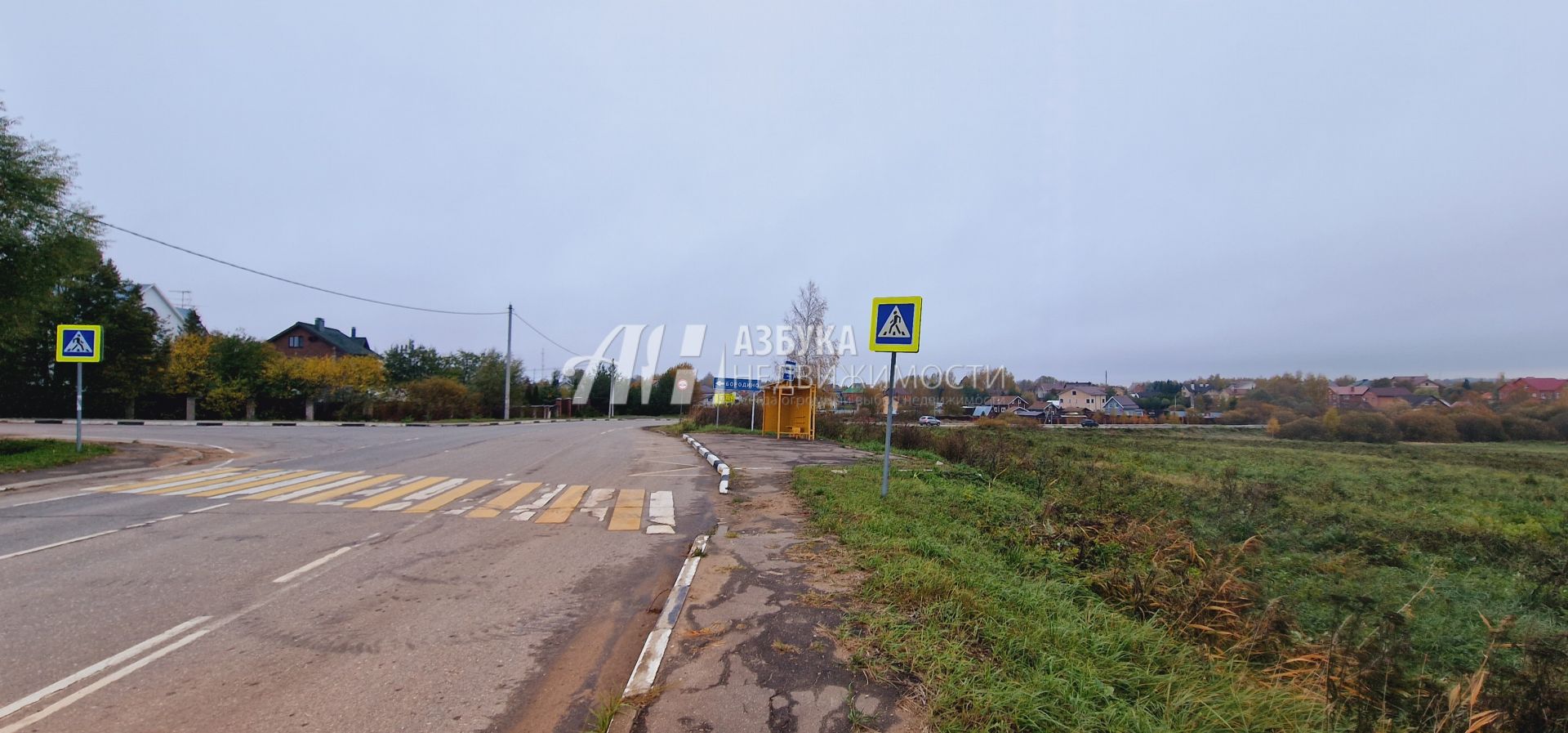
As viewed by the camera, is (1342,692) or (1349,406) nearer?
(1342,692)

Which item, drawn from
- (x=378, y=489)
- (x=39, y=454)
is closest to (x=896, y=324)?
(x=378, y=489)

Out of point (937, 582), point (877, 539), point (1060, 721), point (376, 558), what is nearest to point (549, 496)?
point (376, 558)

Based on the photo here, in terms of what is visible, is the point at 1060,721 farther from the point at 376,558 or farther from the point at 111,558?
the point at 111,558

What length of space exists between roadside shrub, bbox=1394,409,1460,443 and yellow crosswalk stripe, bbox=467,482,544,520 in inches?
2008

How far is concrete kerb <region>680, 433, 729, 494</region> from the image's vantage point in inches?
Result: 423

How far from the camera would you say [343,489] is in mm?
9828

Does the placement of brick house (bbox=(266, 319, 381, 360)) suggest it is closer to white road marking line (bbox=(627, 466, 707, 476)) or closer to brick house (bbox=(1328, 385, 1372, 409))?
white road marking line (bbox=(627, 466, 707, 476))

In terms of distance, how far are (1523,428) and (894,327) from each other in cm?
5480

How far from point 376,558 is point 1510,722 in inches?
316

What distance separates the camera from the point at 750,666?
3482 mm

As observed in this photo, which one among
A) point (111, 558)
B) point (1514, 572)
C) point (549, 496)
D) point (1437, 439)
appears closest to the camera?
point (111, 558)

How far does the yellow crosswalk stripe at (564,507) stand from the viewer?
26.4 feet

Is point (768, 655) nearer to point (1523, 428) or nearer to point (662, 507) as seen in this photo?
point (662, 507)

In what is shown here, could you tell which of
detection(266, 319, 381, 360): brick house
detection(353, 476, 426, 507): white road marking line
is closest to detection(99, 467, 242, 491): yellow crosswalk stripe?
detection(353, 476, 426, 507): white road marking line
